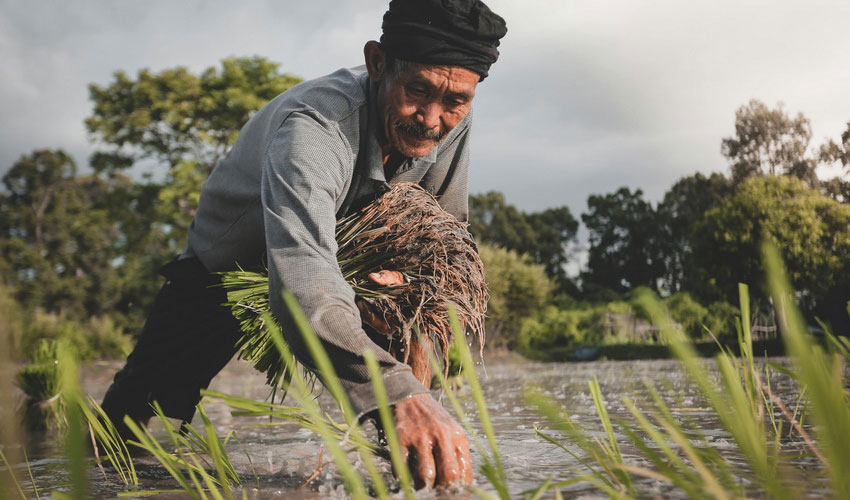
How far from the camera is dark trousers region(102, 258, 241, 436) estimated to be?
2.75 m

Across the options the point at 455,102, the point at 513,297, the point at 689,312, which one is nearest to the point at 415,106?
the point at 455,102

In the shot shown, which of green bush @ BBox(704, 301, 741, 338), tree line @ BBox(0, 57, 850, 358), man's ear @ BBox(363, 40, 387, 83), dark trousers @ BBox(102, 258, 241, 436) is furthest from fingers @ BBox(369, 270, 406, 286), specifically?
green bush @ BBox(704, 301, 741, 338)

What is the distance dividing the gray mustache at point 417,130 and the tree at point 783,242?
17.4 meters

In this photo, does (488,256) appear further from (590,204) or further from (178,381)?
(590,204)

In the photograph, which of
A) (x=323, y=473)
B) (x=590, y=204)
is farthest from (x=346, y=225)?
(x=590, y=204)

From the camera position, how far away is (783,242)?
19.3 meters

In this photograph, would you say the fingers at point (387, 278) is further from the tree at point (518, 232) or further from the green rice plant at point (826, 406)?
the tree at point (518, 232)

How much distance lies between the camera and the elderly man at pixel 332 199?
1445 mm

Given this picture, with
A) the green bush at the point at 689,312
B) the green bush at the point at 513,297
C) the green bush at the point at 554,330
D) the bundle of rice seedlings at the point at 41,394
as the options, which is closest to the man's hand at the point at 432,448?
the bundle of rice seedlings at the point at 41,394

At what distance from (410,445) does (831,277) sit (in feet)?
63.3

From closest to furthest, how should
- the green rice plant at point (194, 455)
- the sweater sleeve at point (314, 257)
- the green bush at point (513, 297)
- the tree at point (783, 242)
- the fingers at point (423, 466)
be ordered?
1. the green rice plant at point (194, 455)
2. the fingers at point (423, 466)
3. the sweater sleeve at point (314, 257)
4. the tree at point (783, 242)
5. the green bush at point (513, 297)

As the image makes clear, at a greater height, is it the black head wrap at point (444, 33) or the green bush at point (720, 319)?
the black head wrap at point (444, 33)

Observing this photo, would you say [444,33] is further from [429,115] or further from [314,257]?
[314,257]

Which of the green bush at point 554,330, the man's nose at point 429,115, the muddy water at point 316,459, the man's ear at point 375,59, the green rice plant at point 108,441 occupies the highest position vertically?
the man's ear at point 375,59
